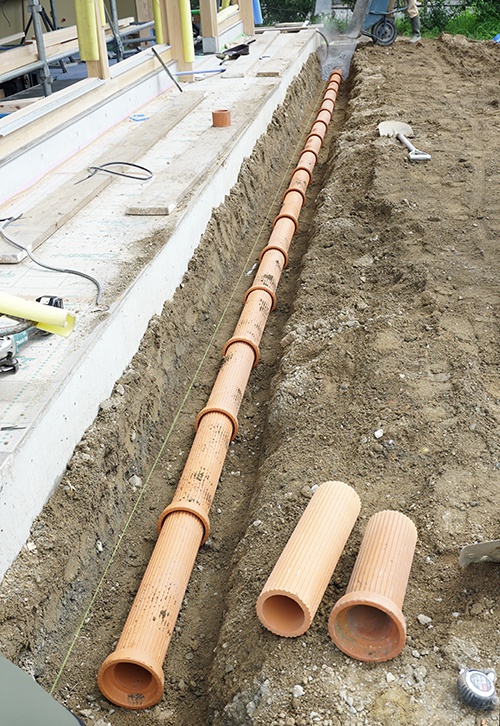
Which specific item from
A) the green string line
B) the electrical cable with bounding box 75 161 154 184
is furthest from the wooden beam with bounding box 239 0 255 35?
the electrical cable with bounding box 75 161 154 184

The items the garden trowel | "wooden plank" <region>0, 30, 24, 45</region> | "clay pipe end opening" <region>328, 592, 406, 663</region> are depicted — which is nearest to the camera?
"clay pipe end opening" <region>328, 592, 406, 663</region>

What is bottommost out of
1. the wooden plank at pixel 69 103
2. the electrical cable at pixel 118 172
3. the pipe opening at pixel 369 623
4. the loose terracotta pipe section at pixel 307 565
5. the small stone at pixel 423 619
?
the small stone at pixel 423 619

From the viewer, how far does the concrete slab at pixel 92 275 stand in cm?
347

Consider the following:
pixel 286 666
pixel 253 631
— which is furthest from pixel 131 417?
pixel 286 666

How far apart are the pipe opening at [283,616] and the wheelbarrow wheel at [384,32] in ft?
52.0

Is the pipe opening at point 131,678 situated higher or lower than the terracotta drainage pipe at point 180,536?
lower

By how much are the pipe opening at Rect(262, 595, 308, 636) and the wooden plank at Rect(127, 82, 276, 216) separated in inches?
153

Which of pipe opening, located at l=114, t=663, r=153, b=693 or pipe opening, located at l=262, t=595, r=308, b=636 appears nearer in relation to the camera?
pipe opening, located at l=262, t=595, r=308, b=636

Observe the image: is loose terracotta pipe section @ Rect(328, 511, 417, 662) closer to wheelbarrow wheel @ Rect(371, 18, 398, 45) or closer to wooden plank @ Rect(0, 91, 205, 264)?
wooden plank @ Rect(0, 91, 205, 264)

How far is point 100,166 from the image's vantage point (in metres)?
7.12

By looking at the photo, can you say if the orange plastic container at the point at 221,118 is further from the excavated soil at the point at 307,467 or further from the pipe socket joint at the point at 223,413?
the pipe socket joint at the point at 223,413

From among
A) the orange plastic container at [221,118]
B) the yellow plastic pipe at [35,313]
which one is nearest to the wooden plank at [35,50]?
the orange plastic container at [221,118]

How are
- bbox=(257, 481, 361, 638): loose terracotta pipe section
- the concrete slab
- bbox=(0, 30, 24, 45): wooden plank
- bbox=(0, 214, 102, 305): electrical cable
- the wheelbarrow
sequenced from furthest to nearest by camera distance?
the wheelbarrow → bbox=(0, 30, 24, 45): wooden plank → bbox=(0, 214, 102, 305): electrical cable → the concrete slab → bbox=(257, 481, 361, 638): loose terracotta pipe section

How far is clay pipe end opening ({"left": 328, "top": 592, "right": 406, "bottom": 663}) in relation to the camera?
2717 mm
